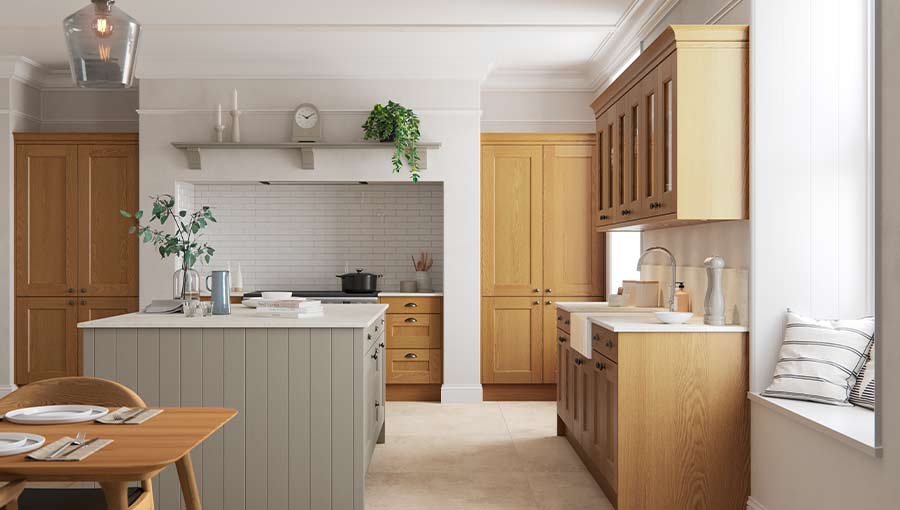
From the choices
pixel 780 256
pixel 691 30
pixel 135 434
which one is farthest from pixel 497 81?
pixel 135 434

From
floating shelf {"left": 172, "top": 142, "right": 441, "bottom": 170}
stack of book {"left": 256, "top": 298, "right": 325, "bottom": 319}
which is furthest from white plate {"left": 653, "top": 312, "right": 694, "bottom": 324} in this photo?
floating shelf {"left": 172, "top": 142, "right": 441, "bottom": 170}

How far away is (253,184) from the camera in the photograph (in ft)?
22.7

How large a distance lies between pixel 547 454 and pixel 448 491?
967mm

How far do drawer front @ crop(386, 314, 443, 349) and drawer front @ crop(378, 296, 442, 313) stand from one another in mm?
43

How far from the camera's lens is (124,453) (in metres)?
1.87

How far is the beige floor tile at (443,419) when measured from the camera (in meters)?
5.34

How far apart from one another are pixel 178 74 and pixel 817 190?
199 inches

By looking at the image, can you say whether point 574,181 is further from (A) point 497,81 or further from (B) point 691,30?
(B) point 691,30

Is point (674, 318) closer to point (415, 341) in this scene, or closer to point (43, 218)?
point (415, 341)

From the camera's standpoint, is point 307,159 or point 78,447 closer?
point 78,447

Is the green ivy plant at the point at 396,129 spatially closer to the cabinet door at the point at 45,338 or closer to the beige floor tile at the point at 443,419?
the beige floor tile at the point at 443,419

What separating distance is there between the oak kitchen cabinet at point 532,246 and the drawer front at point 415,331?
41cm

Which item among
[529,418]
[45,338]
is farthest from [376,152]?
[45,338]

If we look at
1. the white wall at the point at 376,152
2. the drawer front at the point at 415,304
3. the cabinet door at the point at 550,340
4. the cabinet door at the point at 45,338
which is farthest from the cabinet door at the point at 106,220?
the cabinet door at the point at 550,340
